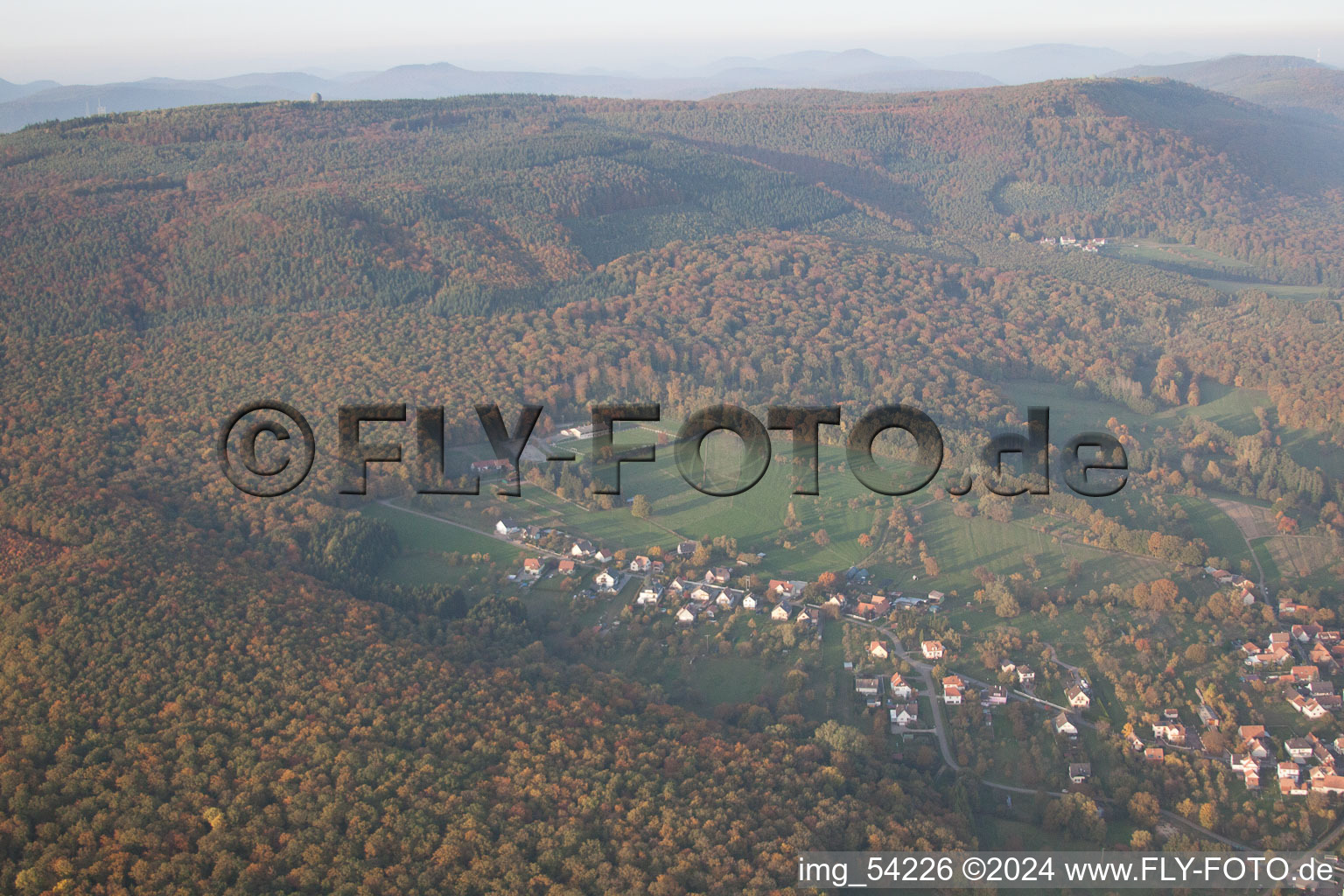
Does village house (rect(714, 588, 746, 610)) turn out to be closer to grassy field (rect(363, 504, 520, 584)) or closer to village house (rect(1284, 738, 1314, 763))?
grassy field (rect(363, 504, 520, 584))

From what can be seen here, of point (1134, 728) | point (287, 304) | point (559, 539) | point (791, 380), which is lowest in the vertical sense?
point (1134, 728)

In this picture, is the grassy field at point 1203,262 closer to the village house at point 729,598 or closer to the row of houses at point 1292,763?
the row of houses at point 1292,763

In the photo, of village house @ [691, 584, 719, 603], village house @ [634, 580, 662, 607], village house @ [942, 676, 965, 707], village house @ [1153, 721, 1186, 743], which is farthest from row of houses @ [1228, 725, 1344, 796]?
village house @ [634, 580, 662, 607]

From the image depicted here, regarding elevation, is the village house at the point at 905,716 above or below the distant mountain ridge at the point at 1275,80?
below

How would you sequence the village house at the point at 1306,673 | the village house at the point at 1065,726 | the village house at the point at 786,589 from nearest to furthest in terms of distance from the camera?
the village house at the point at 1065,726 < the village house at the point at 1306,673 < the village house at the point at 786,589

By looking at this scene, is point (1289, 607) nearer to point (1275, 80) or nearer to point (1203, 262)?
point (1203, 262)

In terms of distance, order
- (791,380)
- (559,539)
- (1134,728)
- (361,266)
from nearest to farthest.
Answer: (1134,728) < (559,539) < (791,380) < (361,266)

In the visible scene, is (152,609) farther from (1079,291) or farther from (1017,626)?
(1079,291)

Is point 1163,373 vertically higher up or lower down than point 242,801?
higher up

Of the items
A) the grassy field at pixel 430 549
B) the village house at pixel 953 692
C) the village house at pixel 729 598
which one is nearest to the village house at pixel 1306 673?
the village house at pixel 953 692

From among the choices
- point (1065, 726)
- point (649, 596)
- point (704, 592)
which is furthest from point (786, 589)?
point (1065, 726)

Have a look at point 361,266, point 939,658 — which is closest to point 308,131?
point 361,266
